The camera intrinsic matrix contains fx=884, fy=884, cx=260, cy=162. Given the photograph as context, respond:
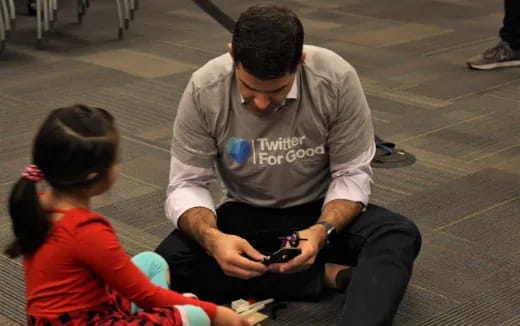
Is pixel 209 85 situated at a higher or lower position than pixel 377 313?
higher

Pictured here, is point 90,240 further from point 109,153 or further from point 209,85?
point 209,85

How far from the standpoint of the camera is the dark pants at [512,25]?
177 inches

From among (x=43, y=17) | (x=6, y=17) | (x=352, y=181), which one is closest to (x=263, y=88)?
(x=352, y=181)

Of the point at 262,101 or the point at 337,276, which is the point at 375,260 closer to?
the point at 337,276

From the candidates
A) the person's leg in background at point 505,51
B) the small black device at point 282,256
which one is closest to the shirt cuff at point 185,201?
the small black device at point 282,256

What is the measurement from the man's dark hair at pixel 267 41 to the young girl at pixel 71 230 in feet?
1.17

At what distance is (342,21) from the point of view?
5.68 meters

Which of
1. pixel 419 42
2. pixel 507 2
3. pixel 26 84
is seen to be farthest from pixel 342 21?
pixel 26 84

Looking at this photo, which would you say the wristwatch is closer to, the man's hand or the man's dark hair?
the man's hand

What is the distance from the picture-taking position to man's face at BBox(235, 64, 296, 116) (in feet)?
6.19

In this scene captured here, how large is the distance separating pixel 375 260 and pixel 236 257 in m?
0.32

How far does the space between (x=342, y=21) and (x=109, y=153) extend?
426 cm

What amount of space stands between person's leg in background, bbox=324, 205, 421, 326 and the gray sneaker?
2.59 m

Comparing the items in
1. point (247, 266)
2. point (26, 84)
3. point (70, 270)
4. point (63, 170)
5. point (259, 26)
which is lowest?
point (26, 84)
